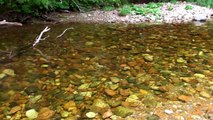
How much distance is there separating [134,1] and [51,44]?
29.6ft

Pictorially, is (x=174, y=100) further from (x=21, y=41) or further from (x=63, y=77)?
(x=21, y=41)

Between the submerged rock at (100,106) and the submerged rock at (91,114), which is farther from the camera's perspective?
the submerged rock at (100,106)

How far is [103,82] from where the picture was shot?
384cm

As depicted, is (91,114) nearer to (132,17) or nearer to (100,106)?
(100,106)

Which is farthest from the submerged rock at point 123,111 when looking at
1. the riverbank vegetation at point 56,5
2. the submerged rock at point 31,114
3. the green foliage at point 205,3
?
the green foliage at point 205,3

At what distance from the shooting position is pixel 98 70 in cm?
429

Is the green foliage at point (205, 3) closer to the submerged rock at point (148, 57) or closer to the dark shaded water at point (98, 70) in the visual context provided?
the dark shaded water at point (98, 70)

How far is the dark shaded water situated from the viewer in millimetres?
3324

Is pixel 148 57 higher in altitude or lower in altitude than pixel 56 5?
lower

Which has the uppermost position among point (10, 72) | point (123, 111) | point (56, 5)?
point (56, 5)

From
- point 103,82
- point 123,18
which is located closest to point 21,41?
point 103,82

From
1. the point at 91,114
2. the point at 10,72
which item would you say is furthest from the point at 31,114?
the point at 10,72

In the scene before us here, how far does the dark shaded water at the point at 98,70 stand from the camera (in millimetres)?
3324

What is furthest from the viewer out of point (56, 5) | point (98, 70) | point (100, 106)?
point (56, 5)
